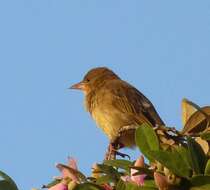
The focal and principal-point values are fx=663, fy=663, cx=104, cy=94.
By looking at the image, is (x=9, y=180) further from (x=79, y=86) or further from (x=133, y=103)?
(x=79, y=86)

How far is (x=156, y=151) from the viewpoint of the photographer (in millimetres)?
1573

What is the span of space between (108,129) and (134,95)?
34.2 inches

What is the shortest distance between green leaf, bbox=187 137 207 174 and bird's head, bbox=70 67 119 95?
6.60 metres

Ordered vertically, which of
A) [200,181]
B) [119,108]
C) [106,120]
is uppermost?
[119,108]

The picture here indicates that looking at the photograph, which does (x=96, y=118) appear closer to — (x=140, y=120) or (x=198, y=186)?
(x=140, y=120)

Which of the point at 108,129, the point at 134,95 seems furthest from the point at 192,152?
the point at 134,95

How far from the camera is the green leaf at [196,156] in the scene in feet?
5.22

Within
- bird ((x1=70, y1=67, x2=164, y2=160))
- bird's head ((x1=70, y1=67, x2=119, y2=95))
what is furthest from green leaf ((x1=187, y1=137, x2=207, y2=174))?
bird's head ((x1=70, y1=67, x2=119, y2=95))

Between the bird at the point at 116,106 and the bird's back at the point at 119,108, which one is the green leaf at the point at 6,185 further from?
the bird's back at the point at 119,108

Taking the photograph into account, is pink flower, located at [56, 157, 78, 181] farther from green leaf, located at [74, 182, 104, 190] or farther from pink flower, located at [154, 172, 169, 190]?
pink flower, located at [154, 172, 169, 190]

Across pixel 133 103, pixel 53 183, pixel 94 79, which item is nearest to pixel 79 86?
pixel 94 79

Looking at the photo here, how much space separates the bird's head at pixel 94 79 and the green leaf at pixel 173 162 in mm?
6662

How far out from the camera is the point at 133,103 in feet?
24.3

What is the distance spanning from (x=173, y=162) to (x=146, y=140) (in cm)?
14
